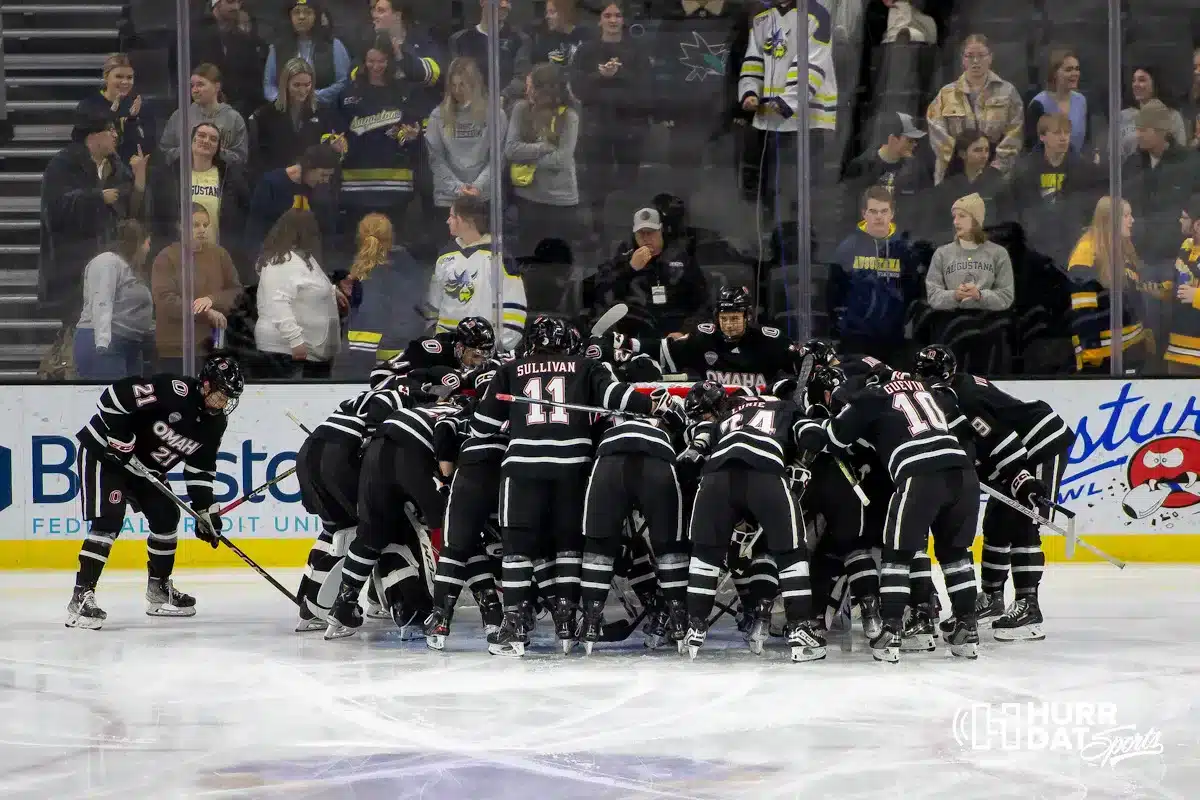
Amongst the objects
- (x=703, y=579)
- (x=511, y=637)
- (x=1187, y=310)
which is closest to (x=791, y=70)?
(x=1187, y=310)

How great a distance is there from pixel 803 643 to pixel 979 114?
14.8 ft

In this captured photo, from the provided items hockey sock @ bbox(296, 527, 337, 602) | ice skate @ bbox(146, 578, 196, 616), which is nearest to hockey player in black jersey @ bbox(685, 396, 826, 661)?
hockey sock @ bbox(296, 527, 337, 602)

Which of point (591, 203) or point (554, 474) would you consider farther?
point (591, 203)

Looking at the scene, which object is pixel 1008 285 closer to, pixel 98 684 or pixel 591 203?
pixel 591 203

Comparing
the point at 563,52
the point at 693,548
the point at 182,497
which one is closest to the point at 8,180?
the point at 182,497

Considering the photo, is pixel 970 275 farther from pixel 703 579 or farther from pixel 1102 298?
pixel 703 579

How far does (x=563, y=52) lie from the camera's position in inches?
368

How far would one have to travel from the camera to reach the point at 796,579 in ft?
18.5

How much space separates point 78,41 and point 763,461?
5.74 meters

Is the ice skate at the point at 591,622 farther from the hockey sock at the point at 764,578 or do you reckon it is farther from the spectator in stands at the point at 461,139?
the spectator in stands at the point at 461,139

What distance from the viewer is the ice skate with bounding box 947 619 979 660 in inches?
229

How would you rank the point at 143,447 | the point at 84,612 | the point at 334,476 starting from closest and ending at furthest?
the point at 334,476
the point at 84,612
the point at 143,447

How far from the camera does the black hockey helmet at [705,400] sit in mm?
5914

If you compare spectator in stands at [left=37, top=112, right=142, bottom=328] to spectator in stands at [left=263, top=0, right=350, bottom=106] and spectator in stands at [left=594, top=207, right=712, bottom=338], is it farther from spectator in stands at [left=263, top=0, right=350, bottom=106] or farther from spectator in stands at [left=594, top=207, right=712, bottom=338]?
spectator in stands at [left=594, top=207, right=712, bottom=338]
